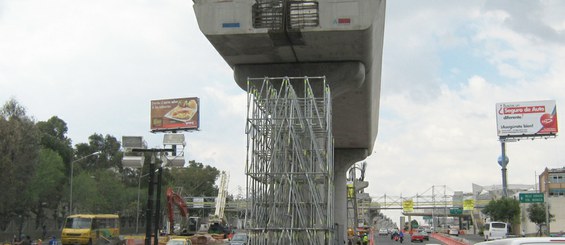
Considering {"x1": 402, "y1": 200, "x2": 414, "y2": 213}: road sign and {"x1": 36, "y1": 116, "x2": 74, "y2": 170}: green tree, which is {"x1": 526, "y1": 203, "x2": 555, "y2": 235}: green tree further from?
{"x1": 36, "y1": 116, "x2": 74, "y2": 170}: green tree

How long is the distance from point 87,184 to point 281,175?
180 feet

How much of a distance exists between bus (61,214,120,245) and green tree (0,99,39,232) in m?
8.40

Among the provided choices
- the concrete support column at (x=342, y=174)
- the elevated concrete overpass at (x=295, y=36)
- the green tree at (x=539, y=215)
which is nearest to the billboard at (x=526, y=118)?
the green tree at (x=539, y=215)

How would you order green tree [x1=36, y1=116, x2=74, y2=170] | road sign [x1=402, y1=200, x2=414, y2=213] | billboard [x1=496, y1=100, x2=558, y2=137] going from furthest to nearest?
road sign [x1=402, y1=200, x2=414, y2=213] → billboard [x1=496, y1=100, x2=558, y2=137] → green tree [x1=36, y1=116, x2=74, y2=170]

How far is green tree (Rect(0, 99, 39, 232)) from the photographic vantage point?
44.6 meters

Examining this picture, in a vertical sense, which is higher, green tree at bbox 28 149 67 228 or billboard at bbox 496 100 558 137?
billboard at bbox 496 100 558 137

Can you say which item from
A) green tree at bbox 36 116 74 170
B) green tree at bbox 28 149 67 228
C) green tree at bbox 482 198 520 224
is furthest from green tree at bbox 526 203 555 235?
green tree at bbox 36 116 74 170

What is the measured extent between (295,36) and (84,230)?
25.1m

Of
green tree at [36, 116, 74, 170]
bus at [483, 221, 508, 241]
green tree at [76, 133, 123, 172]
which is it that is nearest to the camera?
bus at [483, 221, 508, 241]

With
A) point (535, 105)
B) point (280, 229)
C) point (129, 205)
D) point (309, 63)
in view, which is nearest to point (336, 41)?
point (309, 63)

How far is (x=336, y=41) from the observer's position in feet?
63.4

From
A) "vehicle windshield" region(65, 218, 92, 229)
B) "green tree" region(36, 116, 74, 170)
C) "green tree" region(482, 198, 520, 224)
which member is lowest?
"vehicle windshield" region(65, 218, 92, 229)

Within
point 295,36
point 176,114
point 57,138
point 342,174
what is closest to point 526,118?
point 176,114

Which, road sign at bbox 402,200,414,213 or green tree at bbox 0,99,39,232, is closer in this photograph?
green tree at bbox 0,99,39,232
